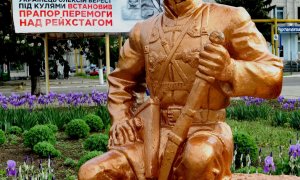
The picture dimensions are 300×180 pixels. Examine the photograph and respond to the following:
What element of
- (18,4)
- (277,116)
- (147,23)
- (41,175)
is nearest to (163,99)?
(147,23)

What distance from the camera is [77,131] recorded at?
8492mm

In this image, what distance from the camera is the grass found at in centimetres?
801

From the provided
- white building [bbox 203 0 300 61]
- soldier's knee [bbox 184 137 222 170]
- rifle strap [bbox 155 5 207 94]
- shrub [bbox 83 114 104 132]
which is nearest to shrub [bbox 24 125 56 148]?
shrub [bbox 83 114 104 132]

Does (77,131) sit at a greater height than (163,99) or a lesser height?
lesser

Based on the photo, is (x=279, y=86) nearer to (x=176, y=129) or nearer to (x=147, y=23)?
(x=176, y=129)

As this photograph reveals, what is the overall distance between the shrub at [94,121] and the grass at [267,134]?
2132mm

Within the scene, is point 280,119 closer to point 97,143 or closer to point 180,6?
point 97,143

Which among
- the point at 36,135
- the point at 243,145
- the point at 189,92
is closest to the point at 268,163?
the point at 243,145

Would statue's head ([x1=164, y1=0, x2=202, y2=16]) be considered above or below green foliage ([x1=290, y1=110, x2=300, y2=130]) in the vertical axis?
above

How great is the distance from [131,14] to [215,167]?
10.8 metres

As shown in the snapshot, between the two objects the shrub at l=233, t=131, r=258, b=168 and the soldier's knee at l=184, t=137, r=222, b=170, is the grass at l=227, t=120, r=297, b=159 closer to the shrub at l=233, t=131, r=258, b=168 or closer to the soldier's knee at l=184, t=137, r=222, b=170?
the shrub at l=233, t=131, r=258, b=168

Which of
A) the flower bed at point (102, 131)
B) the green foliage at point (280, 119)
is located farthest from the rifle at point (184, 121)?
the green foliage at point (280, 119)

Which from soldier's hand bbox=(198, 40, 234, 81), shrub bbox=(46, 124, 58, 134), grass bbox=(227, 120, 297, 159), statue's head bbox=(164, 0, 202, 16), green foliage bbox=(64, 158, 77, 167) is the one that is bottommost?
grass bbox=(227, 120, 297, 159)

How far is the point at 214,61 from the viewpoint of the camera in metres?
3.05
